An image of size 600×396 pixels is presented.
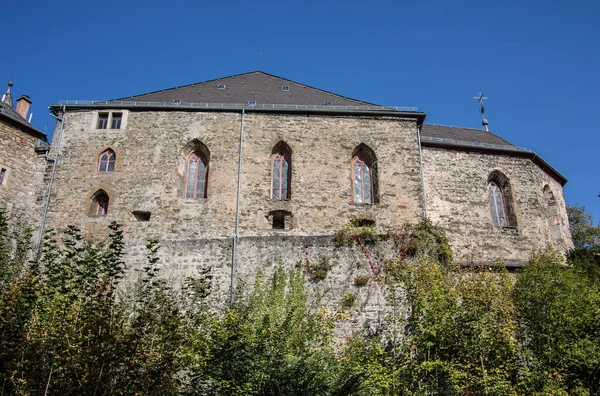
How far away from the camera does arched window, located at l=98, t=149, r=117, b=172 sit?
1986cm

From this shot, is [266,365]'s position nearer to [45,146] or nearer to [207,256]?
[207,256]

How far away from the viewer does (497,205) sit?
22.4 m

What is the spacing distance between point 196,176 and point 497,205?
39.0ft

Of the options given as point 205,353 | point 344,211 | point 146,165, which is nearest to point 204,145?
point 146,165

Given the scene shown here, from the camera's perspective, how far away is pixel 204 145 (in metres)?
20.3

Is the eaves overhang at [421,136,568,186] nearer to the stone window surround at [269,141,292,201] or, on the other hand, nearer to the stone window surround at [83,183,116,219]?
the stone window surround at [269,141,292,201]

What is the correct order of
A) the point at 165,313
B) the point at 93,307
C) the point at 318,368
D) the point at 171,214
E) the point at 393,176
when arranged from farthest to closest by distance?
the point at 393,176 < the point at 171,214 < the point at 318,368 < the point at 165,313 < the point at 93,307

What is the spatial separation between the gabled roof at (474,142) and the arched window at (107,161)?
1170 centimetres

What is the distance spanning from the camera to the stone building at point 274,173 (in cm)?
1902

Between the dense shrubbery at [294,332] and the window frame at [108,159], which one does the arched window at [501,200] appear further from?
the window frame at [108,159]

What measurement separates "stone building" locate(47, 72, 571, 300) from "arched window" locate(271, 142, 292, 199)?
0.13 ft

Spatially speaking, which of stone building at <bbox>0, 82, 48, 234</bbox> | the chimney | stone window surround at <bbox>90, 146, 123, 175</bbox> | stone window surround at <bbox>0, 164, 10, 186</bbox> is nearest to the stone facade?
stone window surround at <bbox>90, 146, 123, 175</bbox>

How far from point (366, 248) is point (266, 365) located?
6054 mm

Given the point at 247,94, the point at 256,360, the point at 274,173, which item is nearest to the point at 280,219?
the point at 274,173
